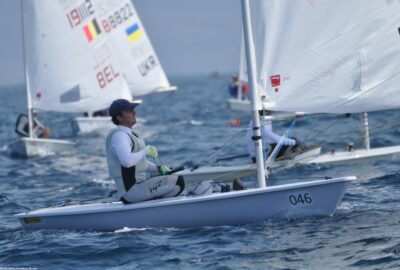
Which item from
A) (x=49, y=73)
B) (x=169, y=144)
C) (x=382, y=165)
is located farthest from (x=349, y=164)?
(x=49, y=73)

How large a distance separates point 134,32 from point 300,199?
59.6 feet

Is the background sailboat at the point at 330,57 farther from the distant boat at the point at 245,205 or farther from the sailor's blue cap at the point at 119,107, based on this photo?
the sailor's blue cap at the point at 119,107

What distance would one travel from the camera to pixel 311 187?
847 centimetres

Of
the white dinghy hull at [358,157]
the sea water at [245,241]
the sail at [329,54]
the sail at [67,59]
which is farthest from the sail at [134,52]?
the sail at [329,54]

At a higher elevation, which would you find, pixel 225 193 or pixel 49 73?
pixel 49 73

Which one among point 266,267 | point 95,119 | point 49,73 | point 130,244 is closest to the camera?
point 266,267

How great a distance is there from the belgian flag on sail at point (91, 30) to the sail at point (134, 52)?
7.73ft

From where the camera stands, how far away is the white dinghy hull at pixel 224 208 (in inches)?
335

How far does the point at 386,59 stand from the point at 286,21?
3.61 ft

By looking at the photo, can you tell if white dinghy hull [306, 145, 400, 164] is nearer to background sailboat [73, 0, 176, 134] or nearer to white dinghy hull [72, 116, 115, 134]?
white dinghy hull [72, 116, 115, 134]

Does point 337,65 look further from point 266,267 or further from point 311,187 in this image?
point 266,267

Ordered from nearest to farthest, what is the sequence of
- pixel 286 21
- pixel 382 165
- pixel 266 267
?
1. pixel 266 267
2. pixel 286 21
3. pixel 382 165

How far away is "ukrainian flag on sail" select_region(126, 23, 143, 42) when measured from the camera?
25.9 m

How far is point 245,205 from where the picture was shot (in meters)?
8.61
